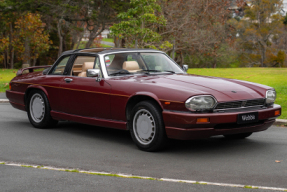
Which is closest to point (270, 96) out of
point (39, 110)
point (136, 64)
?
point (136, 64)

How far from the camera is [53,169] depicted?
5461 mm

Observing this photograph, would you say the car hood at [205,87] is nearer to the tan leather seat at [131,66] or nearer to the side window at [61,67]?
the tan leather seat at [131,66]

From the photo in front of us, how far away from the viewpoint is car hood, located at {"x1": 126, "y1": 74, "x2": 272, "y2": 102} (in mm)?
6035

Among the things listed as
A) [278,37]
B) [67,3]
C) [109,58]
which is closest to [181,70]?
[109,58]

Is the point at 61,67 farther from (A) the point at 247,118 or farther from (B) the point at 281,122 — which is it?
(B) the point at 281,122

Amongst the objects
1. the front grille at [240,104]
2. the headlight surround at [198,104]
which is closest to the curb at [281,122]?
the front grille at [240,104]

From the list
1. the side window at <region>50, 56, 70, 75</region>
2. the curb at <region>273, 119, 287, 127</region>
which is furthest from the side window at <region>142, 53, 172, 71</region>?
the curb at <region>273, 119, 287, 127</region>

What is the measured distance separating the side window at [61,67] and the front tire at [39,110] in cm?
47

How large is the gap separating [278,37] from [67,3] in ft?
126

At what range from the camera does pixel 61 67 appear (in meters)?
8.23

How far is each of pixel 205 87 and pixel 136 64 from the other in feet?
5.56

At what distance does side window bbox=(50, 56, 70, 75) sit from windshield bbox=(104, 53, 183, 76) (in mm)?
1104

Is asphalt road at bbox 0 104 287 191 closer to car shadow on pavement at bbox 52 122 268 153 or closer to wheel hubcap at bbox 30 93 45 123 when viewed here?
car shadow on pavement at bbox 52 122 268 153

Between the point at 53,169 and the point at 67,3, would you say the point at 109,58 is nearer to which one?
the point at 53,169
